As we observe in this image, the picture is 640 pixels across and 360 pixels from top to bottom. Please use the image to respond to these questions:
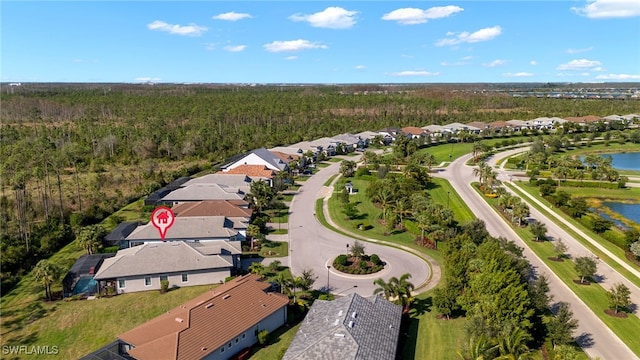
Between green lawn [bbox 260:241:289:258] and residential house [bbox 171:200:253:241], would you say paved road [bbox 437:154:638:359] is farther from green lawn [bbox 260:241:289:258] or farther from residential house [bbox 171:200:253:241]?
residential house [bbox 171:200:253:241]

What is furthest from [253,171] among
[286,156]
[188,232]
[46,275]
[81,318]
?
[81,318]

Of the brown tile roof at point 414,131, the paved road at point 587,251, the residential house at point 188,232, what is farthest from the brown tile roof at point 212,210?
the brown tile roof at point 414,131

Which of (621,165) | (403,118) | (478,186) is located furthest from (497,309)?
(403,118)

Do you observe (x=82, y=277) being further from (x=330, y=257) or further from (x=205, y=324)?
(x=330, y=257)

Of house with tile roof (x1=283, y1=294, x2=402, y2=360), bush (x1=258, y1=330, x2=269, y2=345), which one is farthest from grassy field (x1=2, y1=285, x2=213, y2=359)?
house with tile roof (x1=283, y1=294, x2=402, y2=360)

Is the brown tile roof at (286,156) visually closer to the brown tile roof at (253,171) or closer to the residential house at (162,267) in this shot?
the brown tile roof at (253,171)
